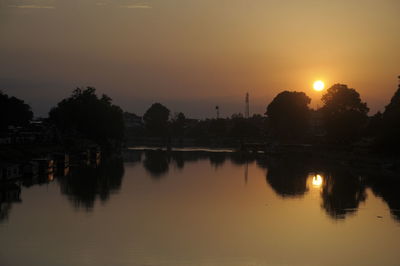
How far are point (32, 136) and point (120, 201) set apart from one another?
3626 centimetres

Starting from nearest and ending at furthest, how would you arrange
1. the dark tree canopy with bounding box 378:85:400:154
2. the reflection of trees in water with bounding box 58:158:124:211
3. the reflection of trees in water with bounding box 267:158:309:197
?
the reflection of trees in water with bounding box 58:158:124:211 → the reflection of trees in water with bounding box 267:158:309:197 → the dark tree canopy with bounding box 378:85:400:154

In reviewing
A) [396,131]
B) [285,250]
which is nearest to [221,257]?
[285,250]

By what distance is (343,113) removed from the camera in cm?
6481

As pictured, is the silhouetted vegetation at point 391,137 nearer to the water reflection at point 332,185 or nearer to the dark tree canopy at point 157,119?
the water reflection at point 332,185

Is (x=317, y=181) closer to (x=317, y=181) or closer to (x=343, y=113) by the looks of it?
(x=317, y=181)

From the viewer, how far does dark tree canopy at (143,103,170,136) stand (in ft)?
472

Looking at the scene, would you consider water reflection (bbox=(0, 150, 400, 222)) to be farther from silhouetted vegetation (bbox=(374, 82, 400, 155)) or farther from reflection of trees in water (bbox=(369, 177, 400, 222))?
silhouetted vegetation (bbox=(374, 82, 400, 155))

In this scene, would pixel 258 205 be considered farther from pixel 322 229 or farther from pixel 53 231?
pixel 53 231

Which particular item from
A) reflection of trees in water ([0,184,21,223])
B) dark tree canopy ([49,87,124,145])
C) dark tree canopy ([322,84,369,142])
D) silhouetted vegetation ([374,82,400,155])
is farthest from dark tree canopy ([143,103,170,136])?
reflection of trees in water ([0,184,21,223])

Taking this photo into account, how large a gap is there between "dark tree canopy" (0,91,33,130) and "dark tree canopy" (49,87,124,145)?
156 inches

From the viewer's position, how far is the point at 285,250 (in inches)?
712

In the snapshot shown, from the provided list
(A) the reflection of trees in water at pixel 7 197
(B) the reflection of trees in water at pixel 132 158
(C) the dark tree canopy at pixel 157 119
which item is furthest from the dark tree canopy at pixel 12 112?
(C) the dark tree canopy at pixel 157 119

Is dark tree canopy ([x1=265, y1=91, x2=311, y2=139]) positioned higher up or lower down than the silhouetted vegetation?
higher up

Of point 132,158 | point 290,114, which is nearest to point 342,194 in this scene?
point 132,158
